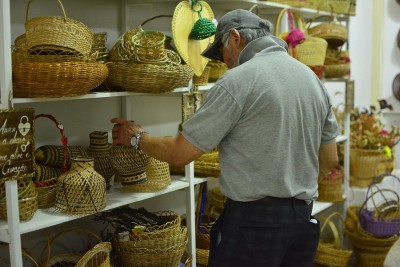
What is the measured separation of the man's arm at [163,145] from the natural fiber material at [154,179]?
283mm

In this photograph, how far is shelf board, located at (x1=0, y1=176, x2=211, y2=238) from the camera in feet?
6.22

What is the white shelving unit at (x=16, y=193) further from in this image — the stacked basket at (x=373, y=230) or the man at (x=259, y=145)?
the stacked basket at (x=373, y=230)

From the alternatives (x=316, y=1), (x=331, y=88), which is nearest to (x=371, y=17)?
(x=331, y=88)

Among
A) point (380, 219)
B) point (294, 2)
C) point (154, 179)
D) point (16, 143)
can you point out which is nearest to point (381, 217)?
point (380, 219)

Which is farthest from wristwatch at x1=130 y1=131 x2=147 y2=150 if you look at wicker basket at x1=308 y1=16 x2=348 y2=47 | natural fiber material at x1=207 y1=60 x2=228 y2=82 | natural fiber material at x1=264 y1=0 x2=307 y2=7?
wicker basket at x1=308 y1=16 x2=348 y2=47

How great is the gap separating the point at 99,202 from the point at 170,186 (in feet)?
1.50

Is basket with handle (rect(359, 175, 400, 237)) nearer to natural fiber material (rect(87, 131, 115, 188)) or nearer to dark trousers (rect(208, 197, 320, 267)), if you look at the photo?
dark trousers (rect(208, 197, 320, 267))

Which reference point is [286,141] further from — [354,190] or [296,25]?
[354,190]

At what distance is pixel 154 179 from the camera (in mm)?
2416

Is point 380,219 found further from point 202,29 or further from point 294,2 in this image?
point 202,29

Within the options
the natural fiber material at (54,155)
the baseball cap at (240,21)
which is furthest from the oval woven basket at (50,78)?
the baseball cap at (240,21)

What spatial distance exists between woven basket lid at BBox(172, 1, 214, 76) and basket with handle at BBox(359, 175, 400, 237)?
1.72 m

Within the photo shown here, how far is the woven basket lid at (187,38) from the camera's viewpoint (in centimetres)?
242

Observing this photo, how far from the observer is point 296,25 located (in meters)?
3.53
